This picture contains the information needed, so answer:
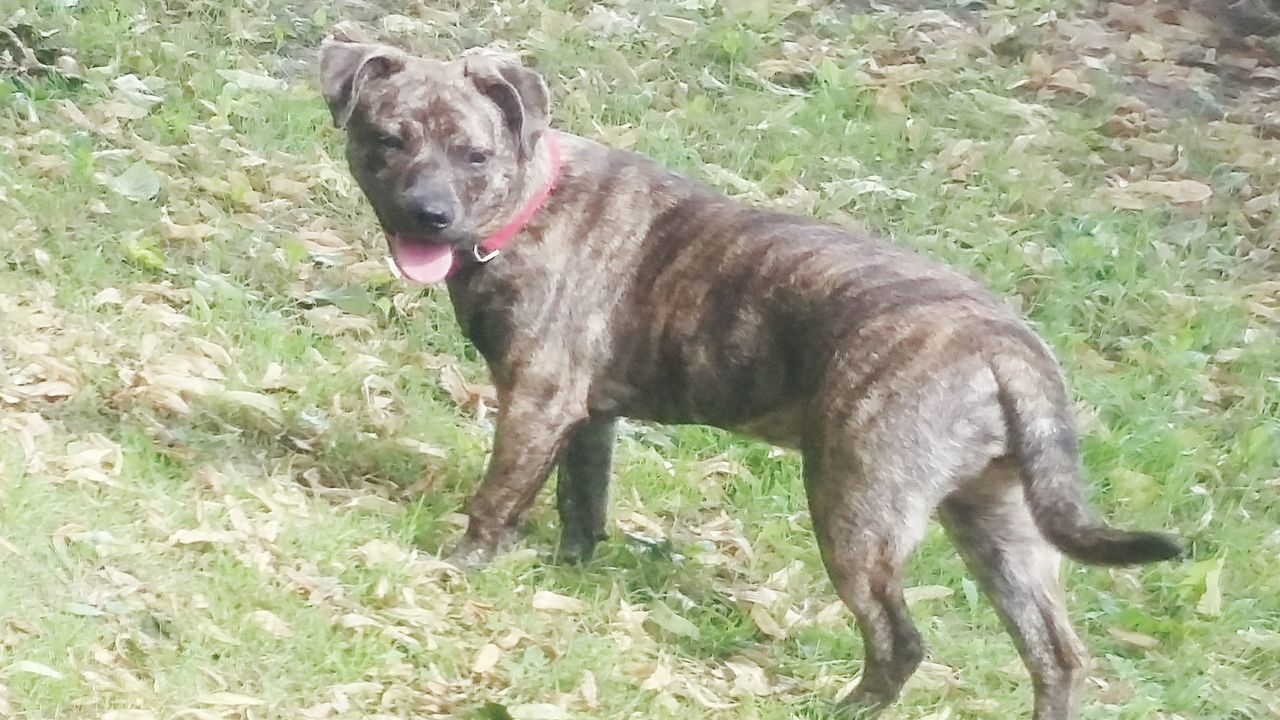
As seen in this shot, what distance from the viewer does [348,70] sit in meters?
4.19

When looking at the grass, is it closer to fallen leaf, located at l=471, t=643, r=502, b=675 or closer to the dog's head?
fallen leaf, located at l=471, t=643, r=502, b=675

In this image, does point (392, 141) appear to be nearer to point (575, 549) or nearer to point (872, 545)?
point (575, 549)

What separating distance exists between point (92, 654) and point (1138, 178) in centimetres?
552

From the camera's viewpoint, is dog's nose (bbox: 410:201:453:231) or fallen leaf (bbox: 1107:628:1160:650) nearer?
dog's nose (bbox: 410:201:453:231)

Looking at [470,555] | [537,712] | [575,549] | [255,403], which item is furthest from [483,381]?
[537,712]

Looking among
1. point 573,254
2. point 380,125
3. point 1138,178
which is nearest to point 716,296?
point 573,254

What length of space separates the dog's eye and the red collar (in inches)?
14.4

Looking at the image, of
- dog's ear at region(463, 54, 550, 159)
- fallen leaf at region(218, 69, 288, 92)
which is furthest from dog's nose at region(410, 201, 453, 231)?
fallen leaf at region(218, 69, 288, 92)

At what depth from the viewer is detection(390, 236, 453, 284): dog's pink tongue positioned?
13.4 feet

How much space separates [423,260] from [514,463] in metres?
0.66

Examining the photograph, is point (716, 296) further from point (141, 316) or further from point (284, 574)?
point (141, 316)

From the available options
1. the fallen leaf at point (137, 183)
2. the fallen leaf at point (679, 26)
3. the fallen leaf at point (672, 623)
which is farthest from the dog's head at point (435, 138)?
the fallen leaf at point (679, 26)

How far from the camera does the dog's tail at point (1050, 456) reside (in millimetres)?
3350

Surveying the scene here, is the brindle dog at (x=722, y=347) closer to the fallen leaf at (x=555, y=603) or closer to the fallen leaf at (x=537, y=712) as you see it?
the fallen leaf at (x=555, y=603)
